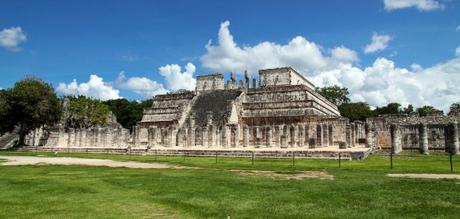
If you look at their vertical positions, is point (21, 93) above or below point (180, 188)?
above

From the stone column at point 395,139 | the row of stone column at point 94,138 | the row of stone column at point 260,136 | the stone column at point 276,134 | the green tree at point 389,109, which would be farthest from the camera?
the green tree at point 389,109

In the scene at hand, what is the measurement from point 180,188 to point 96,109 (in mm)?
43037

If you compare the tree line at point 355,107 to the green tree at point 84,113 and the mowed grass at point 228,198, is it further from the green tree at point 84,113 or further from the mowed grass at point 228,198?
the mowed grass at point 228,198

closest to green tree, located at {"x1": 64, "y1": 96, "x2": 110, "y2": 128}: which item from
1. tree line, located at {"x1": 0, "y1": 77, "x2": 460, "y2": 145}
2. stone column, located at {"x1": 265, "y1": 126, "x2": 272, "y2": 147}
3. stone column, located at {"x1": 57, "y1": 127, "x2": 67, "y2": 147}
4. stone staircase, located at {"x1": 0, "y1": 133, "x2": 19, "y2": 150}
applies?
tree line, located at {"x1": 0, "y1": 77, "x2": 460, "y2": 145}

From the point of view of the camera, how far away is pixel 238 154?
26.6m

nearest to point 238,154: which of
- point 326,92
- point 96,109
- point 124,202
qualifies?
point 124,202

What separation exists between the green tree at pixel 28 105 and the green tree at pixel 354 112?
43003 millimetres

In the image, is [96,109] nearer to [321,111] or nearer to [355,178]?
[321,111]

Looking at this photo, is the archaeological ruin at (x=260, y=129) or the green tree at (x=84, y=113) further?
the green tree at (x=84, y=113)

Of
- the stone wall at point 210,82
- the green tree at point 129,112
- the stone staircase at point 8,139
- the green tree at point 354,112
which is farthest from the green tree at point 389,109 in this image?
the stone staircase at point 8,139

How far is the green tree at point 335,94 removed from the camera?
236ft

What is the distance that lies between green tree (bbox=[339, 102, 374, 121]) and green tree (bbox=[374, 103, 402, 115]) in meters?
2.80

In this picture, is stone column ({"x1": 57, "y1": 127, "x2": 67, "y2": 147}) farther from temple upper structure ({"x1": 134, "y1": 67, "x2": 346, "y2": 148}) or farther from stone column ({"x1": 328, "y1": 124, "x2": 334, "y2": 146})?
stone column ({"x1": 328, "y1": 124, "x2": 334, "y2": 146})

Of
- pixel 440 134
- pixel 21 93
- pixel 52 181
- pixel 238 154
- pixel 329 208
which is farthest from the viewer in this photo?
pixel 21 93
